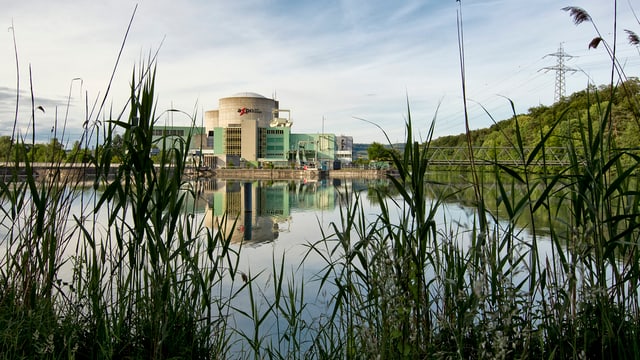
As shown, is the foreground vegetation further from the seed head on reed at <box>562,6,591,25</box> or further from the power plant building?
the power plant building

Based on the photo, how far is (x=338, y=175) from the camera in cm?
6475

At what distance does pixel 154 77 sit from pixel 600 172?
6.84 feet

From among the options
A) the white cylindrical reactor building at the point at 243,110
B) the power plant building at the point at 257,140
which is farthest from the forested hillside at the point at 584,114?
the white cylindrical reactor building at the point at 243,110

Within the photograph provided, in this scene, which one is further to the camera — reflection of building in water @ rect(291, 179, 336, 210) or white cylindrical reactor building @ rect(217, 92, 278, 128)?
white cylindrical reactor building @ rect(217, 92, 278, 128)

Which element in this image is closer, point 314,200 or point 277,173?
point 314,200

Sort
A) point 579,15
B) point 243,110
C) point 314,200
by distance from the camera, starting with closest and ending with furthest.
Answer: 1. point 579,15
2. point 314,200
3. point 243,110

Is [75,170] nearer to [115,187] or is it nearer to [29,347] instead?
[115,187]

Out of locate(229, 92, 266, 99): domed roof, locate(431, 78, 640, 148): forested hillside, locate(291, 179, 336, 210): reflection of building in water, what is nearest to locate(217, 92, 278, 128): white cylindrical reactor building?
locate(229, 92, 266, 99): domed roof

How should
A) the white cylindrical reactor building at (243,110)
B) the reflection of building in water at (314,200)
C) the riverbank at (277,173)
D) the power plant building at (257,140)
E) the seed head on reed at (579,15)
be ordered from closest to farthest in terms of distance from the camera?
the seed head on reed at (579,15) < the reflection of building in water at (314,200) < the riverbank at (277,173) < the power plant building at (257,140) < the white cylindrical reactor building at (243,110)

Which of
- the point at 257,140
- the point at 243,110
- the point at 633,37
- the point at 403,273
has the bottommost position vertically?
the point at 403,273

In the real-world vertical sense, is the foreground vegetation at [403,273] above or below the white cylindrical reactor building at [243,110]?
below

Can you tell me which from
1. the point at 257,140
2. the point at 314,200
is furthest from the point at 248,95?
the point at 314,200

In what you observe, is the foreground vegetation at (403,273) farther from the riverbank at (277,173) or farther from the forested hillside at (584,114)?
the riverbank at (277,173)

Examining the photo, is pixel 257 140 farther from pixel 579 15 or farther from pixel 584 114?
pixel 579 15
